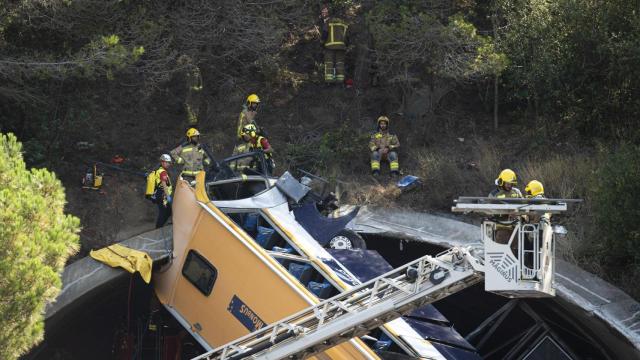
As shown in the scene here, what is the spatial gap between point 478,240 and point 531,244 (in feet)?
18.7

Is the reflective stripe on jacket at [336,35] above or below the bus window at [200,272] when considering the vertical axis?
above

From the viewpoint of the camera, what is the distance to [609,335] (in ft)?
52.8

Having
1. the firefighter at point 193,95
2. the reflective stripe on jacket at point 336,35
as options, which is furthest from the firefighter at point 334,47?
the firefighter at point 193,95

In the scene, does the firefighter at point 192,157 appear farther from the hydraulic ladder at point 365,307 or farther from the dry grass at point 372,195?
the hydraulic ladder at point 365,307

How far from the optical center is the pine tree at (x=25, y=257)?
12.2 metres

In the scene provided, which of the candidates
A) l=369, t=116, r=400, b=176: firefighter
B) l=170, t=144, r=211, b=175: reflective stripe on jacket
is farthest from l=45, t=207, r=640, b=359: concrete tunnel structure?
l=170, t=144, r=211, b=175: reflective stripe on jacket

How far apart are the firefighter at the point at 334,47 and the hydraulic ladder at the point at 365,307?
9.59m

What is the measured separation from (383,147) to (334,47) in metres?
3.27

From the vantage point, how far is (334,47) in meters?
22.0

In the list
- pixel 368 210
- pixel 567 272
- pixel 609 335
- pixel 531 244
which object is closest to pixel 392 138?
pixel 368 210

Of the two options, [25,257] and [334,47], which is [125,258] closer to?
[25,257]

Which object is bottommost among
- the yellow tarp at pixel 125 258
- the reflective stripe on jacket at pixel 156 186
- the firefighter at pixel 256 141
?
the yellow tarp at pixel 125 258

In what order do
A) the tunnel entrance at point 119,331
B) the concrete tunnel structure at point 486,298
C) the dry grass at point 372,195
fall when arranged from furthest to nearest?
the dry grass at point 372,195 → the tunnel entrance at point 119,331 → the concrete tunnel structure at point 486,298

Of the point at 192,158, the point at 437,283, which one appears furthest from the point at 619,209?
the point at 192,158
